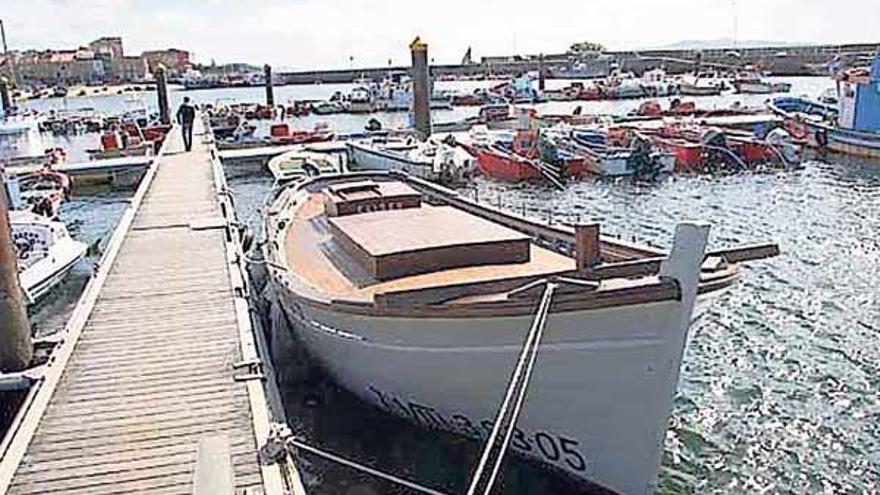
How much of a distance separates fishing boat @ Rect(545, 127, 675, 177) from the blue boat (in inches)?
333

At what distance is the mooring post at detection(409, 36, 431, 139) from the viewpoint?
35.8 meters

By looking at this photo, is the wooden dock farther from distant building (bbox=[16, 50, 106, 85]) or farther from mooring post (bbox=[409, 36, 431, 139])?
distant building (bbox=[16, 50, 106, 85])

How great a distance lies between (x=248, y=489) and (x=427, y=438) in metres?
3.88

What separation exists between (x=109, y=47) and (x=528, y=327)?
17745 cm

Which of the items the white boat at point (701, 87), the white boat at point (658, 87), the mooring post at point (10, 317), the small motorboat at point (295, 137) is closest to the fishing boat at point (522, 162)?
the small motorboat at point (295, 137)

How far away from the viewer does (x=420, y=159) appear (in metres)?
31.3

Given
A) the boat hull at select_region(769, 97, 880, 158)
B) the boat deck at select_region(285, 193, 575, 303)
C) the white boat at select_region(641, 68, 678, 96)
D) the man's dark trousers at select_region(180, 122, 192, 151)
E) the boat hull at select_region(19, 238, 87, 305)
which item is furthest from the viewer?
the white boat at select_region(641, 68, 678, 96)

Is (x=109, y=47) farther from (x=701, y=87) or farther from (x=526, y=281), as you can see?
(x=526, y=281)

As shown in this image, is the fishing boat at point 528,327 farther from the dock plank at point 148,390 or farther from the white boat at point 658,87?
the white boat at point 658,87

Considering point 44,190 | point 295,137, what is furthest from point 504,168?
point 44,190

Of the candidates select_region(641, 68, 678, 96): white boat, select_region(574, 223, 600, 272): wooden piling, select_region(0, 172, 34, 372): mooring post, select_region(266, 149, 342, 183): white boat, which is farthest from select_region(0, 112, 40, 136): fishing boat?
select_region(641, 68, 678, 96): white boat

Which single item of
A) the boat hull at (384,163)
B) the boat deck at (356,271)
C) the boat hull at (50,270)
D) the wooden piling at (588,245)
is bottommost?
the boat hull at (50,270)

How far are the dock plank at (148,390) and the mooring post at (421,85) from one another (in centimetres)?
2311

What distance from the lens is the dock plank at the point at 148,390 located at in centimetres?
Answer: 707
